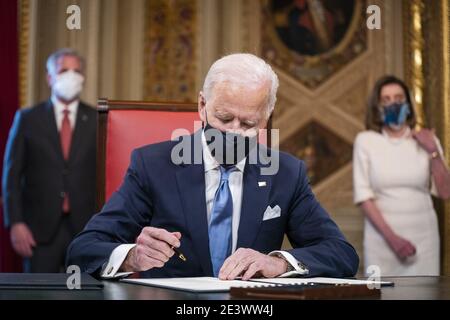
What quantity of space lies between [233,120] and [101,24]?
11.7 feet

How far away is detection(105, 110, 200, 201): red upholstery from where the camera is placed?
240 cm

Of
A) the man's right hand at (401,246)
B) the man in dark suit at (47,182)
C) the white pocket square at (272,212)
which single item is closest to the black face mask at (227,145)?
the white pocket square at (272,212)

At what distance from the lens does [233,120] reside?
2156 mm

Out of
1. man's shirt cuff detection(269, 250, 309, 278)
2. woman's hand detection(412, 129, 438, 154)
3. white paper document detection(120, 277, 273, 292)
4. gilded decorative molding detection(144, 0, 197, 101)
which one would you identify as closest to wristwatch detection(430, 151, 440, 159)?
woman's hand detection(412, 129, 438, 154)

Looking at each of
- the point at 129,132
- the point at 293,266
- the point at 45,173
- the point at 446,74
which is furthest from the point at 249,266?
the point at 446,74

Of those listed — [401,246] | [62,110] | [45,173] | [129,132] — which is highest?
[62,110]

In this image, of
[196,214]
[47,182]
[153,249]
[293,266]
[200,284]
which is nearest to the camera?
[200,284]

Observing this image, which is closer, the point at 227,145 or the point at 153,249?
the point at 153,249

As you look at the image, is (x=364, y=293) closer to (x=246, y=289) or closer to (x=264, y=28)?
(x=246, y=289)

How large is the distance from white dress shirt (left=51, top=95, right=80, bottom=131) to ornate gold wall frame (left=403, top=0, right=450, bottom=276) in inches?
90.5

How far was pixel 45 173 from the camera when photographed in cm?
461

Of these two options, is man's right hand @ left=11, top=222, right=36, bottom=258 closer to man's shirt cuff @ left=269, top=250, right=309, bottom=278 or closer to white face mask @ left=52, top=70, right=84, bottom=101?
white face mask @ left=52, top=70, right=84, bottom=101

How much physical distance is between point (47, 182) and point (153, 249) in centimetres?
294

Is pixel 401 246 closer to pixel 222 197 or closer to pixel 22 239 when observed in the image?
pixel 22 239
